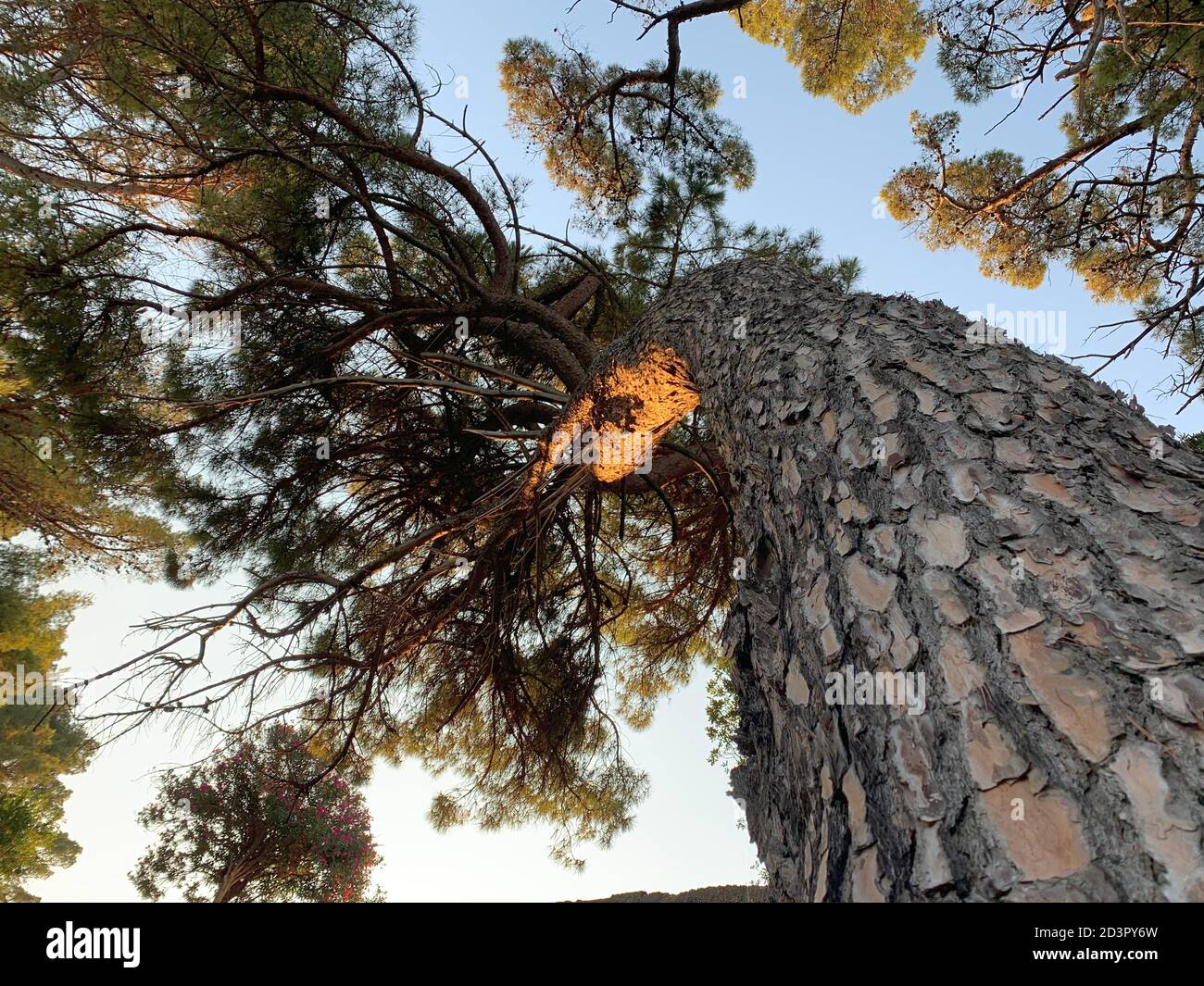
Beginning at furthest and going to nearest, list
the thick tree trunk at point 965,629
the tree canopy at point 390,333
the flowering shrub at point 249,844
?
1. the flowering shrub at point 249,844
2. the tree canopy at point 390,333
3. the thick tree trunk at point 965,629

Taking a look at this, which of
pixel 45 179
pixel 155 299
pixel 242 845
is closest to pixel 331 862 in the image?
pixel 242 845

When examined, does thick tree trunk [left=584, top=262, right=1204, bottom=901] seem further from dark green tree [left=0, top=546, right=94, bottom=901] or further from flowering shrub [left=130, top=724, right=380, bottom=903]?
flowering shrub [left=130, top=724, right=380, bottom=903]

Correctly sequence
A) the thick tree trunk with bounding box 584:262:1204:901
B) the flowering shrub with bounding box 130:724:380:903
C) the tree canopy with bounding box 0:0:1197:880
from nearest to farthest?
1. the thick tree trunk with bounding box 584:262:1204:901
2. the tree canopy with bounding box 0:0:1197:880
3. the flowering shrub with bounding box 130:724:380:903

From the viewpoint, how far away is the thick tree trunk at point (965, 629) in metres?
0.58

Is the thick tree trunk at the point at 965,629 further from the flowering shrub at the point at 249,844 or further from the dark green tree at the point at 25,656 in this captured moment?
the flowering shrub at the point at 249,844

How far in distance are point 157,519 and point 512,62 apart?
13.2ft

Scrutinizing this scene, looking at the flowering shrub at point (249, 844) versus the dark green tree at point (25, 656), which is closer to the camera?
the dark green tree at point (25, 656)

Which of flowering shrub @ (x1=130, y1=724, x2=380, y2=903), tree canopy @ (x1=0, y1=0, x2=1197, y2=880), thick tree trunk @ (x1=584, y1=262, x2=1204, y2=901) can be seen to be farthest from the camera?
flowering shrub @ (x1=130, y1=724, x2=380, y2=903)

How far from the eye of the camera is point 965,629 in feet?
2.55

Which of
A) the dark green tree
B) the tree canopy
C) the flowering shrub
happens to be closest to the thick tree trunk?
the tree canopy

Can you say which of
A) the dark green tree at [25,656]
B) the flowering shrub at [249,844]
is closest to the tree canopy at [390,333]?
the dark green tree at [25,656]

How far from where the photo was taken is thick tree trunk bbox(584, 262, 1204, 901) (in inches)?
23.0

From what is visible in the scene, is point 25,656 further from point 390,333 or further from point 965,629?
point 965,629

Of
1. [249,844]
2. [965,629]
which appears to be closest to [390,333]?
[965,629]
